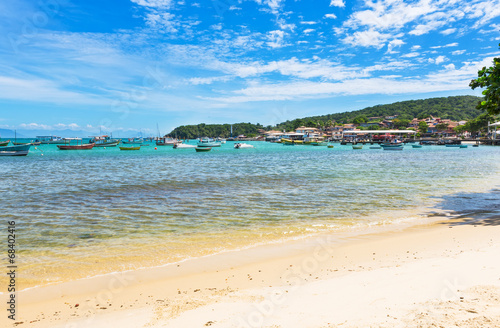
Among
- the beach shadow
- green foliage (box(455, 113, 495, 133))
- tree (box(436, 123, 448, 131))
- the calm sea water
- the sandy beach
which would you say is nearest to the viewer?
the sandy beach

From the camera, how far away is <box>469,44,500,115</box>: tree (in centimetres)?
1138

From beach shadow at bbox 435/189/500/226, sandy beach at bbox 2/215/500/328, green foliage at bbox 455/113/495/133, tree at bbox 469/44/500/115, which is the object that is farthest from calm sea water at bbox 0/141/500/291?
green foliage at bbox 455/113/495/133

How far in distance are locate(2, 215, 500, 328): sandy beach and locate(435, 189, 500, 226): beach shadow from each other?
10.5 ft

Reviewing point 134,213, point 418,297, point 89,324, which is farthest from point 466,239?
point 134,213

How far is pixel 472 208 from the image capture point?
1302 cm

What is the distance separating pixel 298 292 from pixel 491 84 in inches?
470

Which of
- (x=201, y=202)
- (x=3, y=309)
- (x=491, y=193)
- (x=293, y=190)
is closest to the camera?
(x=3, y=309)

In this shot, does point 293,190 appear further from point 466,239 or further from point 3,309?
point 3,309

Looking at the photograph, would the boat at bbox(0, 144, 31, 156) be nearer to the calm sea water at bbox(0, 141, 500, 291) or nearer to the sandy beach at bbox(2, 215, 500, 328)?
the calm sea water at bbox(0, 141, 500, 291)

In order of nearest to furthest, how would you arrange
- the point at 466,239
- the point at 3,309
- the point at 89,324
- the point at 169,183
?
the point at 89,324, the point at 3,309, the point at 466,239, the point at 169,183

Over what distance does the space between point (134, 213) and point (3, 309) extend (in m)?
7.65

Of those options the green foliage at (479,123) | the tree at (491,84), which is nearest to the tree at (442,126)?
the green foliage at (479,123)

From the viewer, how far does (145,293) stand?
5574mm

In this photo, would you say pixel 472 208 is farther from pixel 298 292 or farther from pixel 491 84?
pixel 298 292
